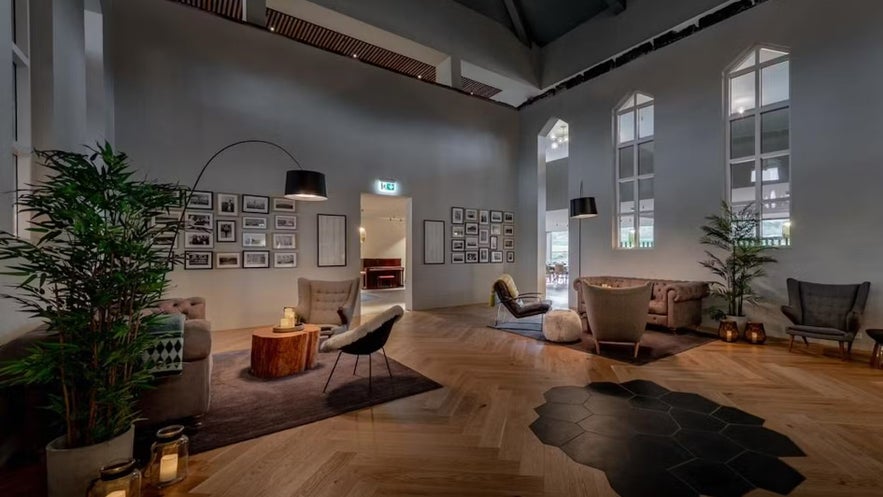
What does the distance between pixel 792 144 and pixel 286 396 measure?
7167mm

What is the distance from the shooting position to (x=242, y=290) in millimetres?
5754

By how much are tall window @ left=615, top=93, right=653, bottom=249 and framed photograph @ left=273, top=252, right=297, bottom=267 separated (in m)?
6.24

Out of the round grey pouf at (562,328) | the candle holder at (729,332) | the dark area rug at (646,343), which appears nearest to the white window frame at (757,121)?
the candle holder at (729,332)

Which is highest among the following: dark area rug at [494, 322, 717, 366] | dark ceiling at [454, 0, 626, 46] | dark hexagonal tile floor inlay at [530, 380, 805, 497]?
dark ceiling at [454, 0, 626, 46]

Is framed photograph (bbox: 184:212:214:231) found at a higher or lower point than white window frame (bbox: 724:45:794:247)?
lower

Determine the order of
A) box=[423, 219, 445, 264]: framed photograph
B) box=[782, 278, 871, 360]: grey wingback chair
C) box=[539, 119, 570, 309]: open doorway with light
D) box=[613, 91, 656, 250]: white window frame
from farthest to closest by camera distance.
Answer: box=[539, 119, 570, 309]: open doorway with light
box=[423, 219, 445, 264]: framed photograph
box=[613, 91, 656, 250]: white window frame
box=[782, 278, 871, 360]: grey wingback chair

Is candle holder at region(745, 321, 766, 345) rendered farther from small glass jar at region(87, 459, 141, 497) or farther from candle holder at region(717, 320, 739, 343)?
small glass jar at region(87, 459, 141, 497)

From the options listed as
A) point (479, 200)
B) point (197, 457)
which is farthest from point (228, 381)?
point (479, 200)

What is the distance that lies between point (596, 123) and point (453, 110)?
10.3 ft

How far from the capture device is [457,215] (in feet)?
26.8

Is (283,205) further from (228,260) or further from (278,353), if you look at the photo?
(278,353)

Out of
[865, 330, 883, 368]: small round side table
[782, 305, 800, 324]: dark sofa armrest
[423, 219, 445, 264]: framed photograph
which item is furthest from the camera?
[423, 219, 445, 264]: framed photograph

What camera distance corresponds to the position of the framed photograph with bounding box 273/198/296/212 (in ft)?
19.8

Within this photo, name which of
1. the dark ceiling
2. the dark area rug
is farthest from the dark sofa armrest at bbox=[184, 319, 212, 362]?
the dark ceiling
